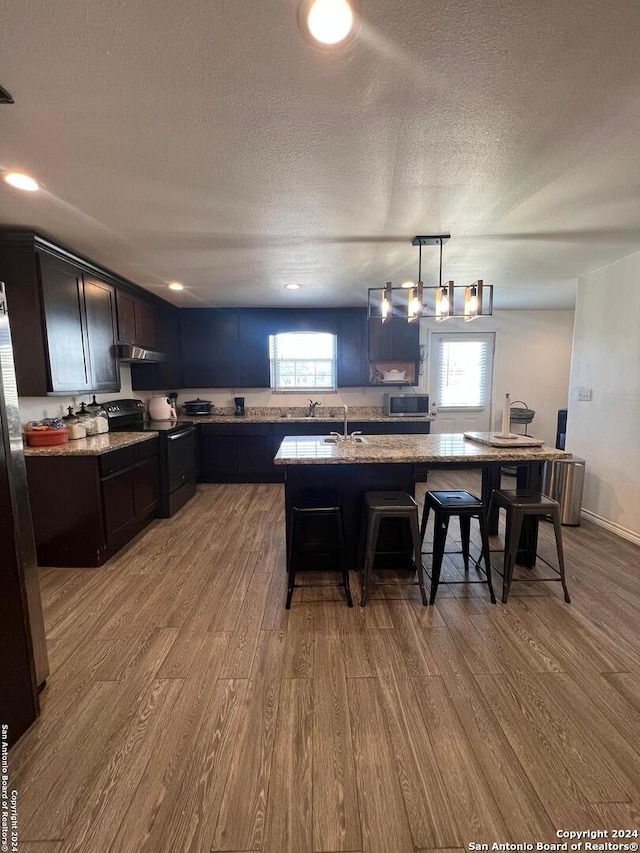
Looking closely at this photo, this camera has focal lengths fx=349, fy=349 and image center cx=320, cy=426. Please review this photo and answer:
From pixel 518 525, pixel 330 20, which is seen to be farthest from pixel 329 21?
pixel 518 525

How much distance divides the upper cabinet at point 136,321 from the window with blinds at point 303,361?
166 centimetres

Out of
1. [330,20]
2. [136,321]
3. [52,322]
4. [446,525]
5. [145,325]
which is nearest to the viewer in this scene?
[330,20]

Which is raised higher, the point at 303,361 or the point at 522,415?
the point at 303,361

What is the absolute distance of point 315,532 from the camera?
261cm

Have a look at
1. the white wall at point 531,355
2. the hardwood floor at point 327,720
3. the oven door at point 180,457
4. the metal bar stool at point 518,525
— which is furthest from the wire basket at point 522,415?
the oven door at point 180,457

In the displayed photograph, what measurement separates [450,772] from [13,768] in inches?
63.1

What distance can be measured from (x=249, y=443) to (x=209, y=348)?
4.94 feet

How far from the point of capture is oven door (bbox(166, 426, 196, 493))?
12.3ft

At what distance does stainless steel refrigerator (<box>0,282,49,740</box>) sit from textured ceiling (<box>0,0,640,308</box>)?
83 cm

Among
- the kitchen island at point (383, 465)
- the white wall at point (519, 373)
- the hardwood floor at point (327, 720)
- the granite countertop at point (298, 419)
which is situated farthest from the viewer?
the white wall at point (519, 373)

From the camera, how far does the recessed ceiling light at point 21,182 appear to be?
1783mm

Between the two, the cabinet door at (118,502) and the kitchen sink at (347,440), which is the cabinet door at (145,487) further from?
the kitchen sink at (347,440)

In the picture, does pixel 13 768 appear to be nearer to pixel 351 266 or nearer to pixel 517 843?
pixel 517 843

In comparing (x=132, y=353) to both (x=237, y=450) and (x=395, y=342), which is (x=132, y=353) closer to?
(x=237, y=450)
